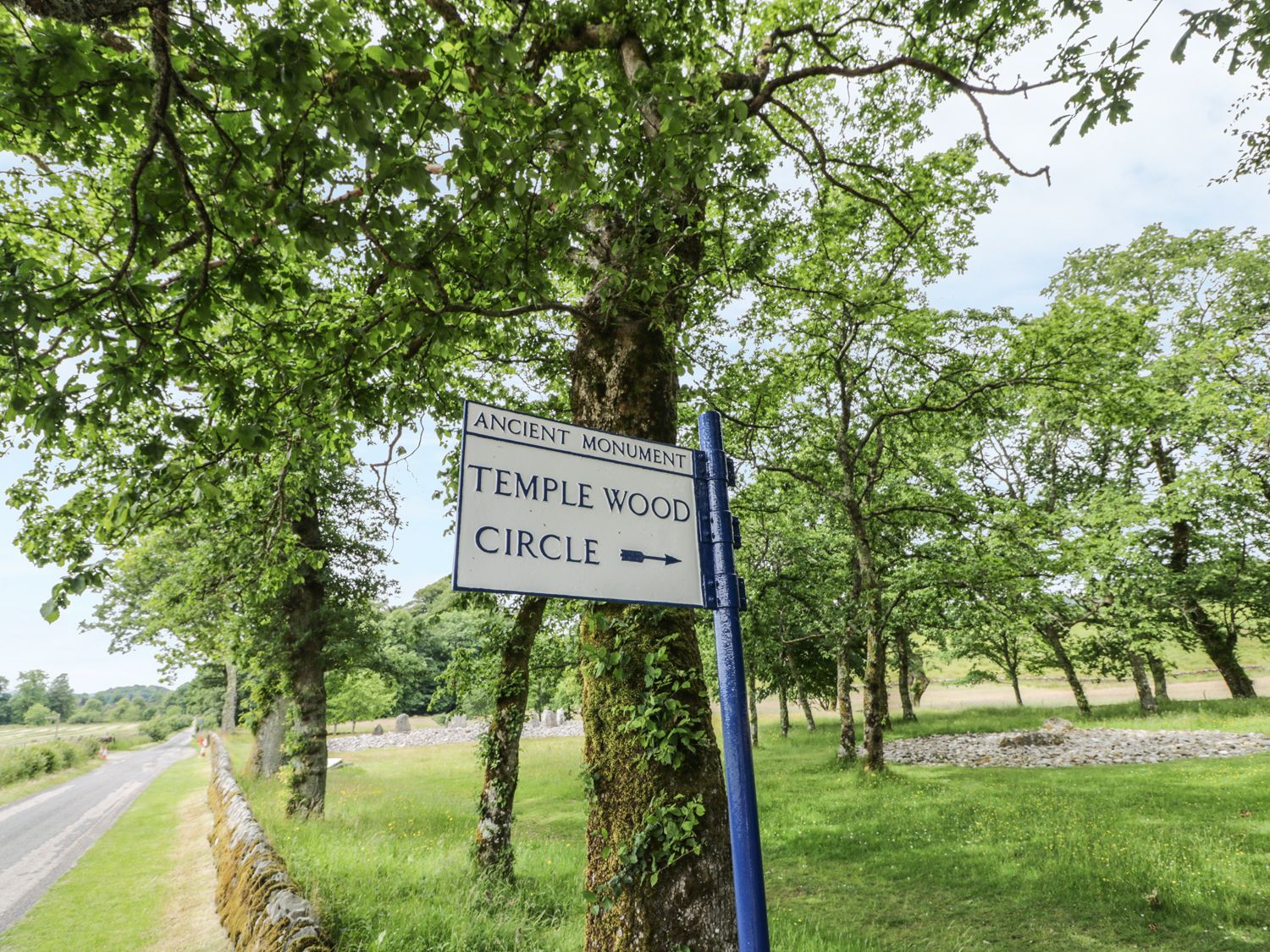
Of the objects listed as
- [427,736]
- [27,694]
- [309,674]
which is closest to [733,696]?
[309,674]

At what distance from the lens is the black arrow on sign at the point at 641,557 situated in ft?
5.85

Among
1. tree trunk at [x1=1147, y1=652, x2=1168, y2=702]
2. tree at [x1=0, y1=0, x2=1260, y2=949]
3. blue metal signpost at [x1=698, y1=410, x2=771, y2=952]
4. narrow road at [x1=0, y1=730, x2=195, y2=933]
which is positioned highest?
tree at [x1=0, y1=0, x2=1260, y2=949]

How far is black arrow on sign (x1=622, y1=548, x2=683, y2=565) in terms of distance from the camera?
5.85 feet

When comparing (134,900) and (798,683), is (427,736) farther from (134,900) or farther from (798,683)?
(134,900)

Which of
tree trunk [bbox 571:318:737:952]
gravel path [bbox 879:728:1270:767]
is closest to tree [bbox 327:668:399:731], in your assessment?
gravel path [bbox 879:728:1270:767]

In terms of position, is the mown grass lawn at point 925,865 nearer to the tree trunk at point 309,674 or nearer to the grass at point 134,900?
the tree trunk at point 309,674

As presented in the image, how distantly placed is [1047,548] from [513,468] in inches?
625

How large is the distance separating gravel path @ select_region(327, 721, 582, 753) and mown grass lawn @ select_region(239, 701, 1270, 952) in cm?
2615

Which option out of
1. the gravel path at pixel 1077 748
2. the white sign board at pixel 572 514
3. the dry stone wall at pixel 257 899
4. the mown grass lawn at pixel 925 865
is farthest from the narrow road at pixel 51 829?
the gravel path at pixel 1077 748

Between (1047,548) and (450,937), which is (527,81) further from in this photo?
(1047,548)

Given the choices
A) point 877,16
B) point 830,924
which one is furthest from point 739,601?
point 877,16

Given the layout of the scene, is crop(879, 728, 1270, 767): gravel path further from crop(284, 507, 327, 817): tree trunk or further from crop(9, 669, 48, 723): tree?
crop(9, 669, 48, 723): tree

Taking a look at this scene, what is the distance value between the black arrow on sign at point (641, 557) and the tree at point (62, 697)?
155962mm

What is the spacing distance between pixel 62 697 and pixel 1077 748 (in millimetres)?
168158
